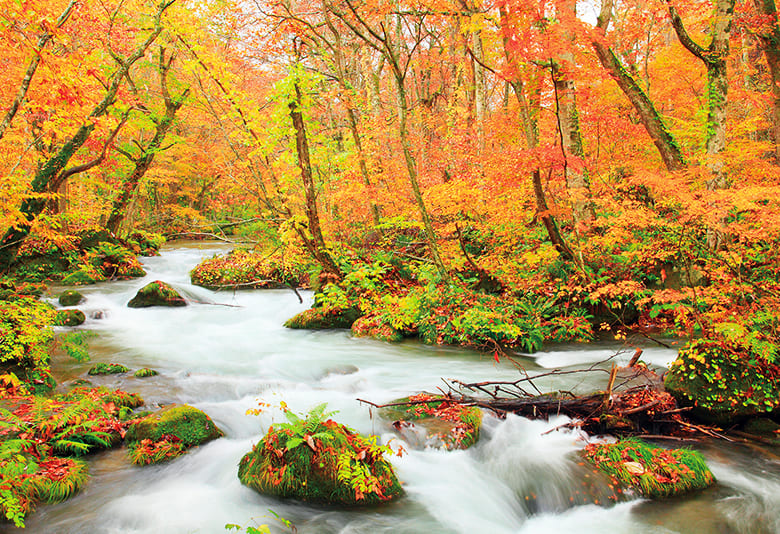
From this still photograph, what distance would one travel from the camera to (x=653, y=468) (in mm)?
4000

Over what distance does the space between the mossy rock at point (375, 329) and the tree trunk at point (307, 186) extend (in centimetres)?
172

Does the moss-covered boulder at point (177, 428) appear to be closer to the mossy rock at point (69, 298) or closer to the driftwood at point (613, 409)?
the driftwood at point (613, 409)

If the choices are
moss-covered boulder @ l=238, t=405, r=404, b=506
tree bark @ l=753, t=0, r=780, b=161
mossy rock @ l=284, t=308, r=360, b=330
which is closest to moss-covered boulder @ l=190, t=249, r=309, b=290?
mossy rock @ l=284, t=308, r=360, b=330

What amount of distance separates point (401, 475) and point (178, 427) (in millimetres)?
2506

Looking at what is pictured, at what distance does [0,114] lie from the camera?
10.4m

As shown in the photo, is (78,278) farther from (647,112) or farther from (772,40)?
(772,40)

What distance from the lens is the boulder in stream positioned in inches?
167

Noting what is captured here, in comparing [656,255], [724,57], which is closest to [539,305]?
[656,255]

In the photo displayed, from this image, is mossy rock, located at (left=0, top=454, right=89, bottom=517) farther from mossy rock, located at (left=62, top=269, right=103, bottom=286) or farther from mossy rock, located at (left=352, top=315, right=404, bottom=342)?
mossy rock, located at (left=62, top=269, right=103, bottom=286)

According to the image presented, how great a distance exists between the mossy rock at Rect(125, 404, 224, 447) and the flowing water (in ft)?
0.50

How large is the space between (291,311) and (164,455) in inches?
292

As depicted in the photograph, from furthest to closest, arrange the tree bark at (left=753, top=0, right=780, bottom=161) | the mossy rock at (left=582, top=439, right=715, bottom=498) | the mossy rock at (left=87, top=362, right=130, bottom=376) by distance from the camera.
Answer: the tree bark at (left=753, top=0, right=780, bottom=161)
the mossy rock at (left=87, top=362, right=130, bottom=376)
the mossy rock at (left=582, top=439, right=715, bottom=498)

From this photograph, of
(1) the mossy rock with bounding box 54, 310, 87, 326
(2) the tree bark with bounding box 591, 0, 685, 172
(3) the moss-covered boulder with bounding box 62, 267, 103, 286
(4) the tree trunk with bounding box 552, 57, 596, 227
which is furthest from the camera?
(3) the moss-covered boulder with bounding box 62, 267, 103, 286

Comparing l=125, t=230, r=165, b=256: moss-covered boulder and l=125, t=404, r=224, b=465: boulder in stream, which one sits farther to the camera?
l=125, t=230, r=165, b=256: moss-covered boulder
